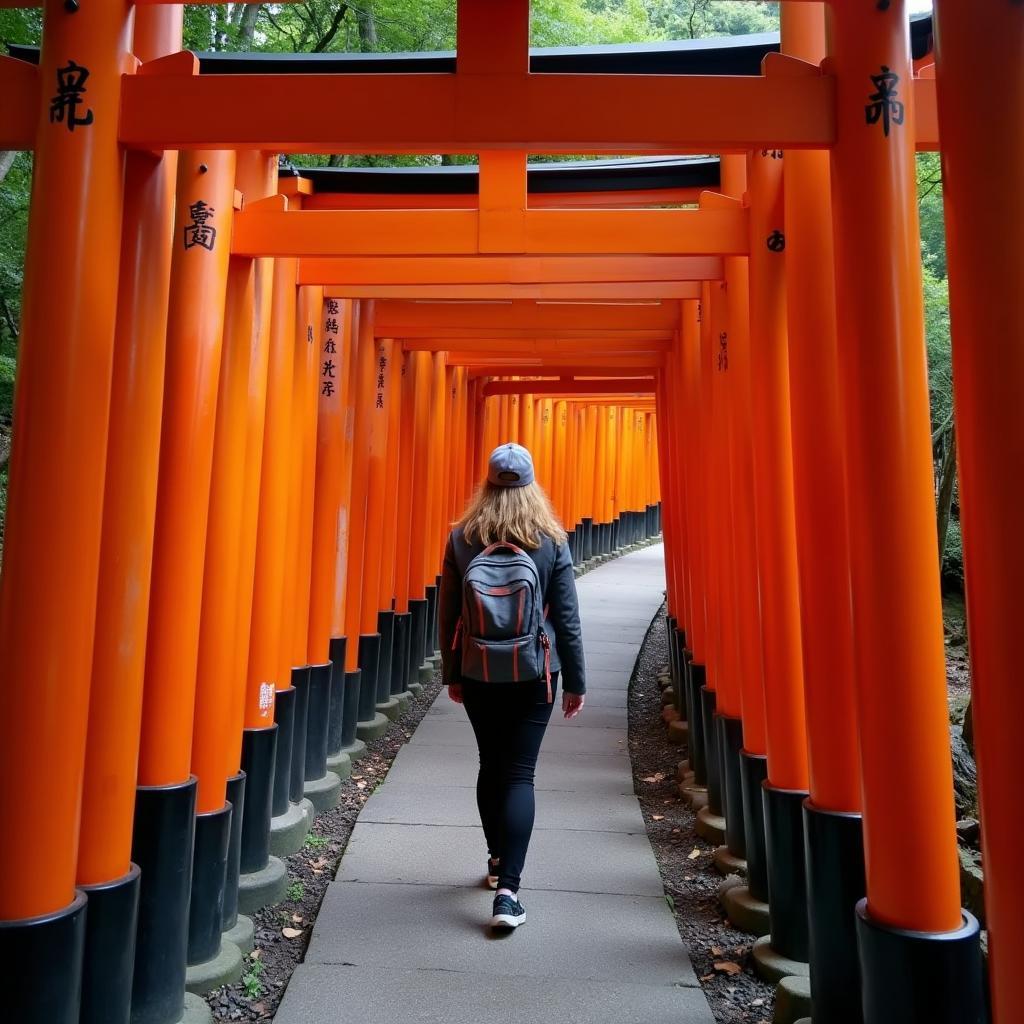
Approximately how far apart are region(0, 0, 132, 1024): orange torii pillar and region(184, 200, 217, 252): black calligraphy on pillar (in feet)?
2.10

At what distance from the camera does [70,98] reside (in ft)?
8.21

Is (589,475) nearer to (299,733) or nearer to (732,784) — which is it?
(299,733)

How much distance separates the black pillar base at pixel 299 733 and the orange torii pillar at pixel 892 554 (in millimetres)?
3215

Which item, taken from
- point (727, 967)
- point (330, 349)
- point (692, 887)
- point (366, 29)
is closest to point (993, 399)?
point (727, 967)

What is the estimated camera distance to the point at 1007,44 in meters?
2.08

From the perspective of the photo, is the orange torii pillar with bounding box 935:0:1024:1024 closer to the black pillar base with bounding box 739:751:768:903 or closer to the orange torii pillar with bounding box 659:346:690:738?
the black pillar base with bounding box 739:751:768:903

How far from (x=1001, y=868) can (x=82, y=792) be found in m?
2.32

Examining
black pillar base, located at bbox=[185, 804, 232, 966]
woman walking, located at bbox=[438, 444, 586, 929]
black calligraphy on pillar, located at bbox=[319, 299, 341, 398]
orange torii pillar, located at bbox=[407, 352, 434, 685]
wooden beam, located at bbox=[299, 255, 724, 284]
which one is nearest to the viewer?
black pillar base, located at bbox=[185, 804, 232, 966]

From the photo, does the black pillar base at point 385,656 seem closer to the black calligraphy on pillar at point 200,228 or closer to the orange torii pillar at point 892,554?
the black calligraphy on pillar at point 200,228

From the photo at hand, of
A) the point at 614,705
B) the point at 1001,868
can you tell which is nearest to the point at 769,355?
the point at 1001,868

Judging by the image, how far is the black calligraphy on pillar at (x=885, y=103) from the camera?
2.52m

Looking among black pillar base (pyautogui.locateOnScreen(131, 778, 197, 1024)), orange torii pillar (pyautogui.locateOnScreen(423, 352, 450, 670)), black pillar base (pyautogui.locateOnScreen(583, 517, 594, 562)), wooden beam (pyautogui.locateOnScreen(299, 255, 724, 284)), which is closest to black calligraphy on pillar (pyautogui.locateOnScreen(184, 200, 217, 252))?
wooden beam (pyautogui.locateOnScreen(299, 255, 724, 284))

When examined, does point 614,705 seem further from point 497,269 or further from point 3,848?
point 3,848

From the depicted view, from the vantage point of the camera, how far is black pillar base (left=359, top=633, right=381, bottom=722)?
6691 mm
